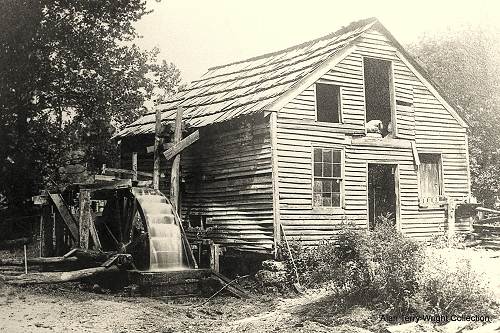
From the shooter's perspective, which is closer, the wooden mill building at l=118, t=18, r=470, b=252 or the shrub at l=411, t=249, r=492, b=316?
the shrub at l=411, t=249, r=492, b=316

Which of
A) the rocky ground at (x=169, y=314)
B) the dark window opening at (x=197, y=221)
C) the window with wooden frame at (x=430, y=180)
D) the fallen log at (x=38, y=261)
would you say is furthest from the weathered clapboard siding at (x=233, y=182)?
the window with wooden frame at (x=430, y=180)

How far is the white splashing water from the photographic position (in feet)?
40.9

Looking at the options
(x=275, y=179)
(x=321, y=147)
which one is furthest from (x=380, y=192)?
(x=275, y=179)

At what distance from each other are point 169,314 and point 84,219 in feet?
13.5

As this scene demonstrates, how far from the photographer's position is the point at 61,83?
1063 inches

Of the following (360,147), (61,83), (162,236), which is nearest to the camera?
(162,236)

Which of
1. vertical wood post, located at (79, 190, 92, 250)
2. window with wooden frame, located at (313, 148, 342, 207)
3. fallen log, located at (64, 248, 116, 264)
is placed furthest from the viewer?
window with wooden frame, located at (313, 148, 342, 207)

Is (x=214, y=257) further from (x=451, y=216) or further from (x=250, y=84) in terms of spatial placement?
(x=451, y=216)

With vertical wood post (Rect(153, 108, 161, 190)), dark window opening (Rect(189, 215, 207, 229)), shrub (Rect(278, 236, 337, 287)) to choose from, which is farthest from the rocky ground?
dark window opening (Rect(189, 215, 207, 229))

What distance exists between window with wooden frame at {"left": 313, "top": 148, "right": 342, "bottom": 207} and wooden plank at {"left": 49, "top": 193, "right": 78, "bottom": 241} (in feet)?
20.4

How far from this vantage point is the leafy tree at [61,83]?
2306 centimetres

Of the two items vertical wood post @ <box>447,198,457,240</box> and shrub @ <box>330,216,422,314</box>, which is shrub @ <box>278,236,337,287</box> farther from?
vertical wood post @ <box>447,198,457,240</box>

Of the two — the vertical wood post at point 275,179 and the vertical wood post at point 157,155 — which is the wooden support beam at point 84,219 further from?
the vertical wood post at point 275,179

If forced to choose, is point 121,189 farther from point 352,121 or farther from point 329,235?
point 352,121
